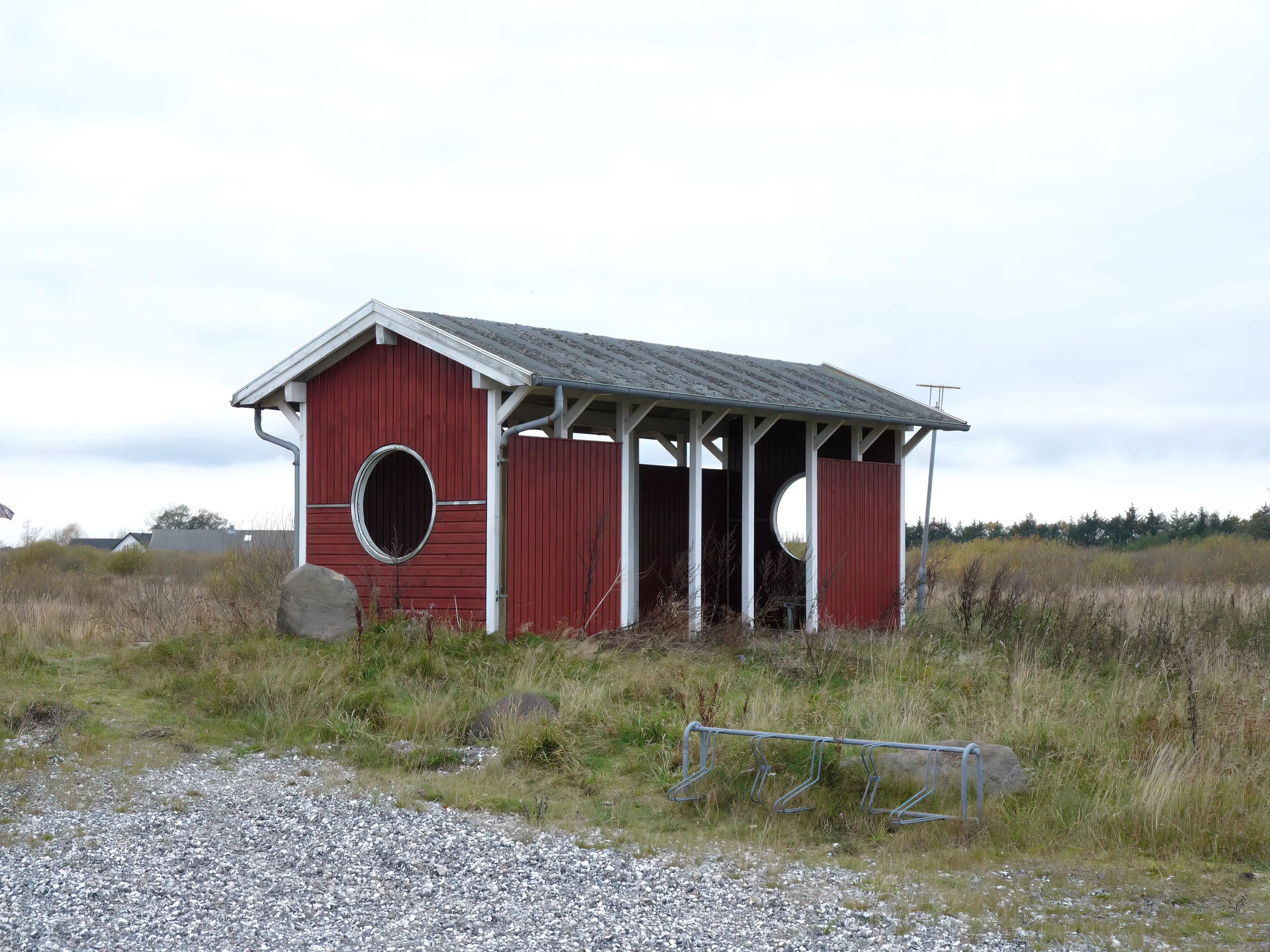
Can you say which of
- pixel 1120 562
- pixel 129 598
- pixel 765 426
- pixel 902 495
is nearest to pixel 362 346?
pixel 765 426

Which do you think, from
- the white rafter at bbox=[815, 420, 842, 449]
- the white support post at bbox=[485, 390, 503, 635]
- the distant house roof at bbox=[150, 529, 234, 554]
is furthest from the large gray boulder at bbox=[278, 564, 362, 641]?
the distant house roof at bbox=[150, 529, 234, 554]

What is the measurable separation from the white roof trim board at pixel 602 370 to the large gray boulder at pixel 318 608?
2655mm

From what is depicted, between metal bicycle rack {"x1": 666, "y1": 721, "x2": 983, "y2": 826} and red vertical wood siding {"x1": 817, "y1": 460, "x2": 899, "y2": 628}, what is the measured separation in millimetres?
7789

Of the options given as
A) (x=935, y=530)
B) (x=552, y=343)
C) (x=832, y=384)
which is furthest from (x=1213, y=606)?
(x=935, y=530)

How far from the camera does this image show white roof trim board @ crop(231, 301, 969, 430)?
12.6 metres

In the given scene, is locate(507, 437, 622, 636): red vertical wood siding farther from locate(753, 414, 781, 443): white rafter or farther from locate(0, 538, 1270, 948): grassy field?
locate(753, 414, 781, 443): white rafter

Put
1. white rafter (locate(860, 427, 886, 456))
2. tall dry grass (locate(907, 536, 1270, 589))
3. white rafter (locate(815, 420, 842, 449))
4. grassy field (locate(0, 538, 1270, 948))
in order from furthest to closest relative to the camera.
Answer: tall dry grass (locate(907, 536, 1270, 589)) < white rafter (locate(860, 427, 886, 456)) < white rafter (locate(815, 420, 842, 449)) < grassy field (locate(0, 538, 1270, 948))

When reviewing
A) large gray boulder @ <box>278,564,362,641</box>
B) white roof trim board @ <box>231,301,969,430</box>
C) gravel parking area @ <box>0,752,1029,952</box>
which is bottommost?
gravel parking area @ <box>0,752,1029,952</box>

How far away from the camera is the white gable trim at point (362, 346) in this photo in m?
12.3

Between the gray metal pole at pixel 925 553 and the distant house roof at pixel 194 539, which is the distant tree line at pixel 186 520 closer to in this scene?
the distant house roof at pixel 194 539

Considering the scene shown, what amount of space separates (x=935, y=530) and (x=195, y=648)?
35290 mm

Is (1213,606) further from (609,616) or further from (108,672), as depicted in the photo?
(108,672)

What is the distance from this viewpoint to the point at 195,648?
12.3 meters

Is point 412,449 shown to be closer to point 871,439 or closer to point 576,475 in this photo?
point 576,475
